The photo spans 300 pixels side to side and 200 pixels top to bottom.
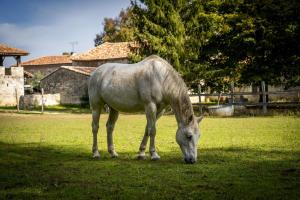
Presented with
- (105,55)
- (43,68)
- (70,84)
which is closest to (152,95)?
(70,84)

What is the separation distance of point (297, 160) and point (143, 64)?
3.57 m

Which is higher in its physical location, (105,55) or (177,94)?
(105,55)

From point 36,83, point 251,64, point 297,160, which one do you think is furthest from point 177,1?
point 36,83

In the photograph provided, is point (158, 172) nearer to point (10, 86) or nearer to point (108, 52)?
point (10, 86)

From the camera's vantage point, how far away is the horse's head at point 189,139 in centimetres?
750

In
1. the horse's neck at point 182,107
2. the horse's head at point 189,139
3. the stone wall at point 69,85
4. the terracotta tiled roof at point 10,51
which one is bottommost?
the horse's head at point 189,139

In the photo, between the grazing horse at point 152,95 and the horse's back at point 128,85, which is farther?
the horse's back at point 128,85

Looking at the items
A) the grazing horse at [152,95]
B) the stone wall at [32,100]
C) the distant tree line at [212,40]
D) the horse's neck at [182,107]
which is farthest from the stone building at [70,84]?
the horse's neck at [182,107]

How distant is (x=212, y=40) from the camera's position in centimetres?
2802

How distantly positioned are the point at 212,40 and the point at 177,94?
822 inches

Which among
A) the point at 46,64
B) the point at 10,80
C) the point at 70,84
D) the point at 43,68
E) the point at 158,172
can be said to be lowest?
the point at 158,172

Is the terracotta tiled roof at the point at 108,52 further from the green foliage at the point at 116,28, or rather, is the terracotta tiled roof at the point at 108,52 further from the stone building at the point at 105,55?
the green foliage at the point at 116,28

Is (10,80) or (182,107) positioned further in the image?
(10,80)

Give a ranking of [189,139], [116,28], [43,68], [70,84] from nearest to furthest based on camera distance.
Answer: [189,139] → [70,84] → [116,28] → [43,68]
